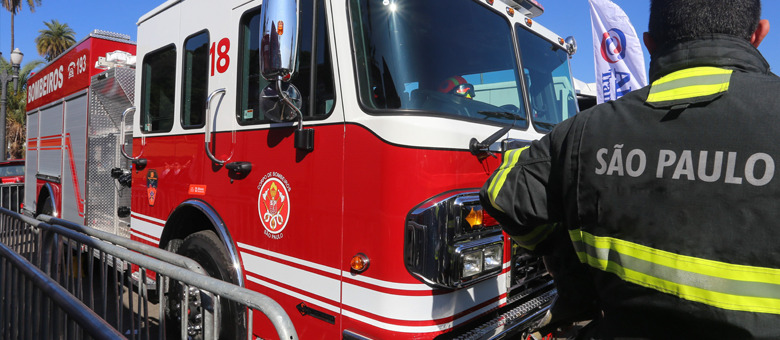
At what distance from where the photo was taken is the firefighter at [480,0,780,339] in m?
1.03

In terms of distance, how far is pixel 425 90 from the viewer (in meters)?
2.31

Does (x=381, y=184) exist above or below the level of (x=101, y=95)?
below

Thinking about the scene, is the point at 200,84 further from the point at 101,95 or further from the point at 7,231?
the point at 101,95

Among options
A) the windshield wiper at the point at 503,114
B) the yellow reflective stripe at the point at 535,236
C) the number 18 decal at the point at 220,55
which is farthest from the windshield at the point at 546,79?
the number 18 decal at the point at 220,55

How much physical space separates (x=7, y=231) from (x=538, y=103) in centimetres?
423

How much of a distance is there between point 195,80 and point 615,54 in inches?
208

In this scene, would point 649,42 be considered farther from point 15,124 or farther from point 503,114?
point 15,124

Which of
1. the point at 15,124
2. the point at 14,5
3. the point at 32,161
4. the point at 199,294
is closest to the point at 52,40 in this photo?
→ the point at 14,5

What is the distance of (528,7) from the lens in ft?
11.2

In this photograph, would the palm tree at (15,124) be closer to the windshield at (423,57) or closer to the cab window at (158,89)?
the cab window at (158,89)

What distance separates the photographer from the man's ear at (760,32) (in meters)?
1.27

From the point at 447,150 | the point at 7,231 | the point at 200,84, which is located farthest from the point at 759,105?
the point at 7,231

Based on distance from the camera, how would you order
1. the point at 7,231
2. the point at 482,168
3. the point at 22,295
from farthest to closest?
the point at 7,231 → the point at 22,295 → the point at 482,168

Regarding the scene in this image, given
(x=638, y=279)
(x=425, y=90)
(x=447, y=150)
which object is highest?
(x=425, y=90)
